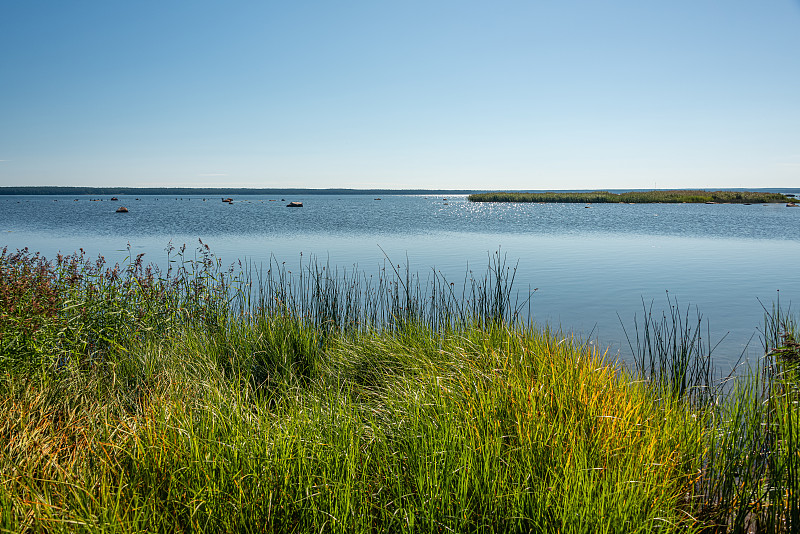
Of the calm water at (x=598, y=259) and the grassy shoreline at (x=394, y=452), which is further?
the calm water at (x=598, y=259)

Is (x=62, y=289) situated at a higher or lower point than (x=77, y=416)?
higher

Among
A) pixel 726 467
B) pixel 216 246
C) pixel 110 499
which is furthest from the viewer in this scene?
pixel 216 246

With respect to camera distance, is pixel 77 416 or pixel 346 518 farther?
pixel 77 416

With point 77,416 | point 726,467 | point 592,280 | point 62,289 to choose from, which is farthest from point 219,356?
point 592,280

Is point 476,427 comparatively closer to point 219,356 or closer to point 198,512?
point 198,512

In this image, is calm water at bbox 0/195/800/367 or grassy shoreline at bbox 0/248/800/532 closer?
grassy shoreline at bbox 0/248/800/532

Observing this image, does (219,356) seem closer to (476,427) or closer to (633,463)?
(476,427)

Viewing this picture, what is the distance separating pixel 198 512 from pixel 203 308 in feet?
16.0

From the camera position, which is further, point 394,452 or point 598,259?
point 598,259

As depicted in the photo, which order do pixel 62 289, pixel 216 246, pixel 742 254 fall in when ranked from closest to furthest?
pixel 62 289, pixel 742 254, pixel 216 246

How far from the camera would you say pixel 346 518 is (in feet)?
8.45

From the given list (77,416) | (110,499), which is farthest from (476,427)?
(77,416)

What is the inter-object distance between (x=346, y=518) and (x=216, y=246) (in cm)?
2184

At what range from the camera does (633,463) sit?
3.02 meters
